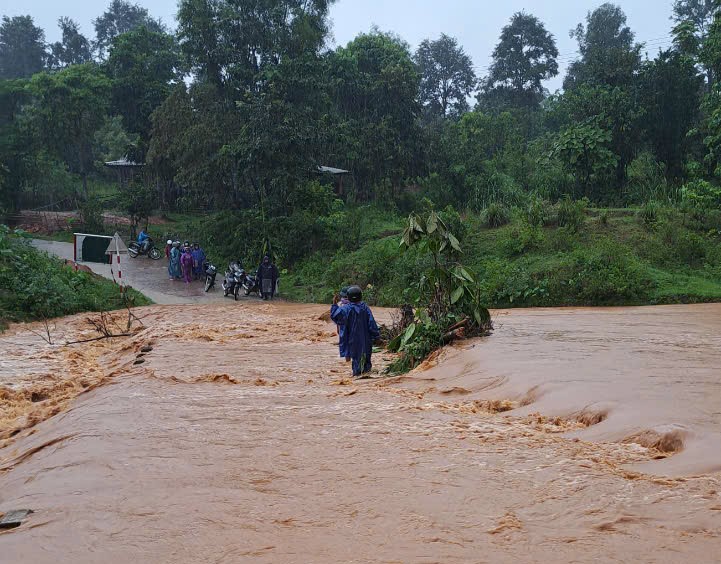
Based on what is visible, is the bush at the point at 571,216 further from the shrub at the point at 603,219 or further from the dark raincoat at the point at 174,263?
the dark raincoat at the point at 174,263

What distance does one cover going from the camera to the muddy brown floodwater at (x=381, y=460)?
3699mm

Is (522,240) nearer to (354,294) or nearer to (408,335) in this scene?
(408,335)

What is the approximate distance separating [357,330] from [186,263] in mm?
16279

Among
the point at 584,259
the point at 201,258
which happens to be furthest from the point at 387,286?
the point at 201,258

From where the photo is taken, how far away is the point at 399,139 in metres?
31.4

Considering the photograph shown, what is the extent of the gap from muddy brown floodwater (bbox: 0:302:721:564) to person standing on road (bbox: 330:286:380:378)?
0.32m

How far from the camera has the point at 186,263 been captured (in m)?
24.3

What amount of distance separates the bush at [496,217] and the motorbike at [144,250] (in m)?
13.5

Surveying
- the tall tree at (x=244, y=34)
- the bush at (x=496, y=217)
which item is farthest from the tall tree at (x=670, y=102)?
the tall tree at (x=244, y=34)

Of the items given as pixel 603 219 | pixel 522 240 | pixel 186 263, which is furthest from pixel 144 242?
pixel 603 219

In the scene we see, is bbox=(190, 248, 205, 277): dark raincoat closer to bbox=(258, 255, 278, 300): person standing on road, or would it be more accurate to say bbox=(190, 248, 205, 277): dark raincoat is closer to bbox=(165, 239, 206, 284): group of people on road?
bbox=(165, 239, 206, 284): group of people on road

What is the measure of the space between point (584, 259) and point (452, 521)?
16.1 m

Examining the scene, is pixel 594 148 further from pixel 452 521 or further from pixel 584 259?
pixel 452 521

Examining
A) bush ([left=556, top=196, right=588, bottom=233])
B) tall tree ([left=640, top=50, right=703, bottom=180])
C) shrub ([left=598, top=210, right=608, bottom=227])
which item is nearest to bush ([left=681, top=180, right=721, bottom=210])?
shrub ([left=598, top=210, right=608, bottom=227])
